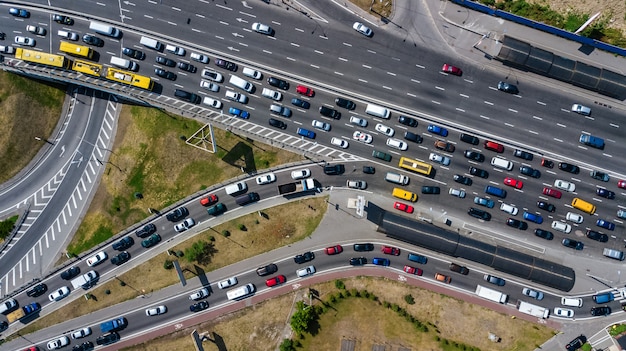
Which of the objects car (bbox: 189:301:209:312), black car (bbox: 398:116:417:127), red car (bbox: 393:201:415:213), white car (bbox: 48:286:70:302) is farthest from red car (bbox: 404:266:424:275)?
white car (bbox: 48:286:70:302)

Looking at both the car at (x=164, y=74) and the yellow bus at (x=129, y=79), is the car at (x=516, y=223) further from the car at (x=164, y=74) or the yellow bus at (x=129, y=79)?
the yellow bus at (x=129, y=79)

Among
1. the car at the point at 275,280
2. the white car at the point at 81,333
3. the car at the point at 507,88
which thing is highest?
the car at the point at 507,88

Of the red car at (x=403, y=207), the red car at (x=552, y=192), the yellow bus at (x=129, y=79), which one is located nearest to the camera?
the red car at (x=403, y=207)

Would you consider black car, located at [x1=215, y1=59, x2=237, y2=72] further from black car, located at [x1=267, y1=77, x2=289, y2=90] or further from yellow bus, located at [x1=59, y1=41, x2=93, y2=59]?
yellow bus, located at [x1=59, y1=41, x2=93, y2=59]

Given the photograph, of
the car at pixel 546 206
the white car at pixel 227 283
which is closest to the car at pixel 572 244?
the car at pixel 546 206

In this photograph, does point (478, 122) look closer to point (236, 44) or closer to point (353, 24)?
point (353, 24)

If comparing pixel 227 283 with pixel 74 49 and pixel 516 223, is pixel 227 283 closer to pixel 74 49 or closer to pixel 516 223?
pixel 74 49
